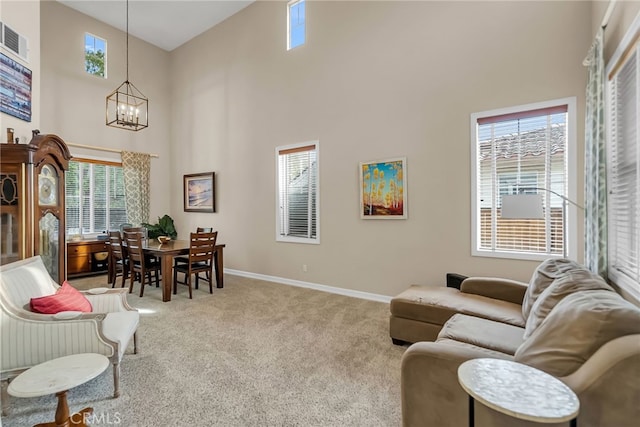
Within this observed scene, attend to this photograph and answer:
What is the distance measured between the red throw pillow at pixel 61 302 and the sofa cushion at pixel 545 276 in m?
3.48

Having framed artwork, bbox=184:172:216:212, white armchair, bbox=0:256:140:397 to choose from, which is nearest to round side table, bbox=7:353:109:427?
white armchair, bbox=0:256:140:397

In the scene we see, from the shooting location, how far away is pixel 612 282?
92.0 inches

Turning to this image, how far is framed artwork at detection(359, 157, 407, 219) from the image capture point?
4086 millimetres

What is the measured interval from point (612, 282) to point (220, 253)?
15.7 feet

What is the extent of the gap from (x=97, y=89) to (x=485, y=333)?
26.2 feet

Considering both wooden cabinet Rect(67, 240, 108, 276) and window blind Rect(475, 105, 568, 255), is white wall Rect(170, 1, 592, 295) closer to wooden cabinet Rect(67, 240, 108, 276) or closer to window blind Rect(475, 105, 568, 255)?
window blind Rect(475, 105, 568, 255)

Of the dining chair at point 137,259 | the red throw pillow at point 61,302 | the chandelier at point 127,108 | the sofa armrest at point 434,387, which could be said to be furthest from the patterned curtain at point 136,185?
the sofa armrest at point 434,387

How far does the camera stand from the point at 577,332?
51.8 inches

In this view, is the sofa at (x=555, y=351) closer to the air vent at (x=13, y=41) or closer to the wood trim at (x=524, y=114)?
the wood trim at (x=524, y=114)

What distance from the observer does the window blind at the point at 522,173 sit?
3230mm

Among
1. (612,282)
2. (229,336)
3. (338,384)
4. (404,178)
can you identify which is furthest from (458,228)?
(229,336)

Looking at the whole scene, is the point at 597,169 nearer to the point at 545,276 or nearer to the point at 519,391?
the point at 545,276

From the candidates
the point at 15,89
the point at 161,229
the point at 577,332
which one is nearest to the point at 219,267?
the point at 161,229

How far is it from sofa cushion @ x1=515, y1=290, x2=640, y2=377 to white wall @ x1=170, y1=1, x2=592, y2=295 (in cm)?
224
